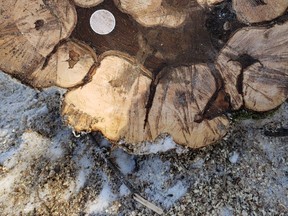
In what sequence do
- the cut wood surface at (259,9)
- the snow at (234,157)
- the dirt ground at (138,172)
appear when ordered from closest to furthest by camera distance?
1. the cut wood surface at (259,9)
2. the dirt ground at (138,172)
3. the snow at (234,157)

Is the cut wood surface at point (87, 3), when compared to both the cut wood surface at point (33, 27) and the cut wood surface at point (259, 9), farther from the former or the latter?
the cut wood surface at point (259, 9)

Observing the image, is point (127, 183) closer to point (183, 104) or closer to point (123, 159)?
point (123, 159)

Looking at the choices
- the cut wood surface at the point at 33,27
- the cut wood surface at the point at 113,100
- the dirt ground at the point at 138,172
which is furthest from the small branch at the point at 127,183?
the cut wood surface at the point at 33,27

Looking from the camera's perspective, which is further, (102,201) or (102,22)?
(102,201)

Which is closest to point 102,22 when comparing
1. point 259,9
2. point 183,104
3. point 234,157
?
point 183,104

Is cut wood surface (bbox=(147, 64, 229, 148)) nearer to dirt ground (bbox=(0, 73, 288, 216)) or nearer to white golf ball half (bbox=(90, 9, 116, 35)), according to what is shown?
dirt ground (bbox=(0, 73, 288, 216))

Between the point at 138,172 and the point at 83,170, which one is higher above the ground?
the point at 83,170
